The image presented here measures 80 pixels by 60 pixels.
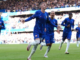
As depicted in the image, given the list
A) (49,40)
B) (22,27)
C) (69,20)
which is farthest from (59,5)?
(49,40)

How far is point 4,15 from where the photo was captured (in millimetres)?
43375

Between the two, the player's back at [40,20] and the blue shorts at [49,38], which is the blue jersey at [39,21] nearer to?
the player's back at [40,20]

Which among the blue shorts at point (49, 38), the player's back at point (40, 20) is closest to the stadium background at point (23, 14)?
the blue shorts at point (49, 38)

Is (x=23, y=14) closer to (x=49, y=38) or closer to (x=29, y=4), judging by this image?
(x=29, y=4)

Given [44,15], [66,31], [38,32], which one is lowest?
[66,31]

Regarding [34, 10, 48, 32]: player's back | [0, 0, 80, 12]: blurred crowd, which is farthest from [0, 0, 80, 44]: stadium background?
[34, 10, 48, 32]: player's back

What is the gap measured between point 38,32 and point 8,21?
36.8m

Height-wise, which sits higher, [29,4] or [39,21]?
[39,21]

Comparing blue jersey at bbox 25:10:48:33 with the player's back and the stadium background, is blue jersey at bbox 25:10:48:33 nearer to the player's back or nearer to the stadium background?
the player's back

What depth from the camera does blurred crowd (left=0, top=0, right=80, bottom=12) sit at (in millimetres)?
38781

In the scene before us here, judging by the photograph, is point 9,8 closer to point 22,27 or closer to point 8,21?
point 8,21

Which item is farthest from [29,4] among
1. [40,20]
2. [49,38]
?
[40,20]

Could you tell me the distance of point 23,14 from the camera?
43500mm

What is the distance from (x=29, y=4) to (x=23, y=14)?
2622 mm
